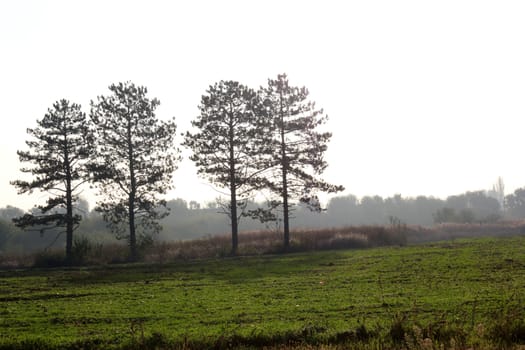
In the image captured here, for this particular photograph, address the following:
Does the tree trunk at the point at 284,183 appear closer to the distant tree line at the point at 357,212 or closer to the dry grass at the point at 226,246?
the dry grass at the point at 226,246

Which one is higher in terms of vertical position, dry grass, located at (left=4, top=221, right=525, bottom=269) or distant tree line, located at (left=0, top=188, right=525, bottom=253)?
distant tree line, located at (left=0, top=188, right=525, bottom=253)

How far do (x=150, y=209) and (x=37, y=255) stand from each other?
953cm

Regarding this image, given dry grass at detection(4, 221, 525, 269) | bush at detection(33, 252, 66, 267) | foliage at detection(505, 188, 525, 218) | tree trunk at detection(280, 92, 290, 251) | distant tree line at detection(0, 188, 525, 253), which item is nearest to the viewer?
bush at detection(33, 252, 66, 267)

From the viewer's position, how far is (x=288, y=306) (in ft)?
49.1

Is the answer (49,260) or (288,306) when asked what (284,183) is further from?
(288,306)

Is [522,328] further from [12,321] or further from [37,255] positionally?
[37,255]

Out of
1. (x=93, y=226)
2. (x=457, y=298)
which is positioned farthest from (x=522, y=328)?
(x=93, y=226)

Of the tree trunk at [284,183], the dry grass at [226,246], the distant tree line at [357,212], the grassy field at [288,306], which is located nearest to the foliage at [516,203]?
the distant tree line at [357,212]

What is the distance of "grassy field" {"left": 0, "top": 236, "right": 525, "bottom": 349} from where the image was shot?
11.2 meters

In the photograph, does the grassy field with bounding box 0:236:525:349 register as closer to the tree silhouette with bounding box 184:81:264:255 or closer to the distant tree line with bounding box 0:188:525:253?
the tree silhouette with bounding box 184:81:264:255

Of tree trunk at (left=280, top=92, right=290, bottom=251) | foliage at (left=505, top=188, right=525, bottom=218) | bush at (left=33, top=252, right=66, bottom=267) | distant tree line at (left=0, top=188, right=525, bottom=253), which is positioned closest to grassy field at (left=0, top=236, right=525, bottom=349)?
bush at (left=33, top=252, right=66, bottom=267)

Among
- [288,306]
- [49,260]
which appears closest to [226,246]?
[49,260]

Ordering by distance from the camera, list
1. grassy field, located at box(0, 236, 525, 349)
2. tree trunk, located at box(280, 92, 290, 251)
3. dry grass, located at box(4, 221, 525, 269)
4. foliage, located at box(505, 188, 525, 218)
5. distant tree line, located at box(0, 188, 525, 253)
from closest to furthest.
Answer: grassy field, located at box(0, 236, 525, 349) < dry grass, located at box(4, 221, 525, 269) < tree trunk, located at box(280, 92, 290, 251) < distant tree line, located at box(0, 188, 525, 253) < foliage, located at box(505, 188, 525, 218)

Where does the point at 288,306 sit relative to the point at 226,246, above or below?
below
